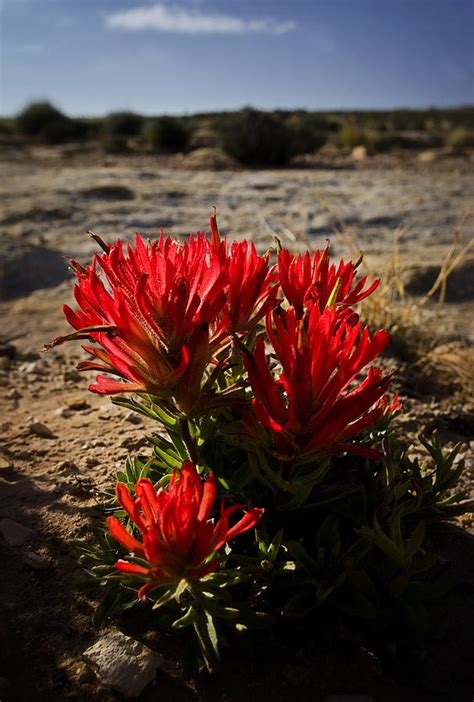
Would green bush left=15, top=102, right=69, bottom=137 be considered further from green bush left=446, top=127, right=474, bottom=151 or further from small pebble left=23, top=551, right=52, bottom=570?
small pebble left=23, top=551, right=52, bottom=570

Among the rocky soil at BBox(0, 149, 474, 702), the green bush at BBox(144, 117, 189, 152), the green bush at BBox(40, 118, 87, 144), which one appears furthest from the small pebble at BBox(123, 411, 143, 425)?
the green bush at BBox(40, 118, 87, 144)

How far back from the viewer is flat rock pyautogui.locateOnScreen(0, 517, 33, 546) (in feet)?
5.93

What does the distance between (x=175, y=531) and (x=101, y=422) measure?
4.67 feet

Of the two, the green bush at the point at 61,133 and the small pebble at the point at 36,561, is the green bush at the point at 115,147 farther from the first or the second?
→ the small pebble at the point at 36,561

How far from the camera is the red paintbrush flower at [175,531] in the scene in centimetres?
115

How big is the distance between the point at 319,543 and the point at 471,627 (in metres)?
0.48

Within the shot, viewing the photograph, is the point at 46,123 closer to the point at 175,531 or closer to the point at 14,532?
the point at 14,532

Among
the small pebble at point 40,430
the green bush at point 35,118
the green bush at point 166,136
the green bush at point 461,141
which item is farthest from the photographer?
the green bush at point 35,118

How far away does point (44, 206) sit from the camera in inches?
235

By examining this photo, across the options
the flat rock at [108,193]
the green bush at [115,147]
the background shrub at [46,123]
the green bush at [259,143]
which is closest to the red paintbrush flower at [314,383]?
the flat rock at [108,193]

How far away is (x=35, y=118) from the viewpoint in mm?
21688

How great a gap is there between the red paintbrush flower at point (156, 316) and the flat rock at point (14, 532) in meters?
0.83

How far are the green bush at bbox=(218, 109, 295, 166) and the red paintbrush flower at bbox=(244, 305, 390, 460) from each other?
10.6m

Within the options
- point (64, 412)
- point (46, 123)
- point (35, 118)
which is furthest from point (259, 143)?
point (35, 118)
